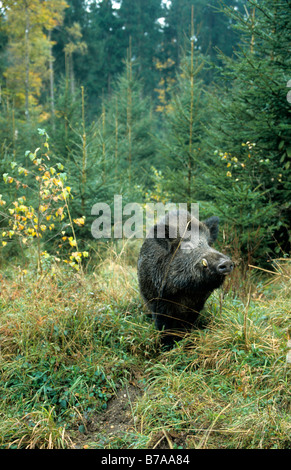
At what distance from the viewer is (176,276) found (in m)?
3.65

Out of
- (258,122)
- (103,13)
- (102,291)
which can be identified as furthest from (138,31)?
(102,291)

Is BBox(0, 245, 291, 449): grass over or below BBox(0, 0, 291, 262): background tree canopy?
below

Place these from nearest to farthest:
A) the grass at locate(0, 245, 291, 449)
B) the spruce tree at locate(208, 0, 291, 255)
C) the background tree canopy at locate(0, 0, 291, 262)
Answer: the grass at locate(0, 245, 291, 449), the spruce tree at locate(208, 0, 291, 255), the background tree canopy at locate(0, 0, 291, 262)

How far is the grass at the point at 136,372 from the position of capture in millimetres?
2818

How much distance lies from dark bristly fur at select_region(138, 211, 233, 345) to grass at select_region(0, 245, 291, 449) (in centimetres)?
20

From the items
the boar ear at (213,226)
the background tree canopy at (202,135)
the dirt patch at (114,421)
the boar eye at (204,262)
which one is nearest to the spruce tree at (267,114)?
the background tree canopy at (202,135)

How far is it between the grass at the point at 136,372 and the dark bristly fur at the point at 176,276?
0.66 ft

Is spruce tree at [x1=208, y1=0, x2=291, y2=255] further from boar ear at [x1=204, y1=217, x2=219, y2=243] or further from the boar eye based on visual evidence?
the boar eye

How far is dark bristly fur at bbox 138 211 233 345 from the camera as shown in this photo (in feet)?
11.4

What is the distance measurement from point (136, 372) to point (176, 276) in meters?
1.01

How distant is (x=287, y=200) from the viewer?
6.18 metres

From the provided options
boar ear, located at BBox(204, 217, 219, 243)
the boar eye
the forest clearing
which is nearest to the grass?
the forest clearing

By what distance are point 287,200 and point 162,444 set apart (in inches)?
179
